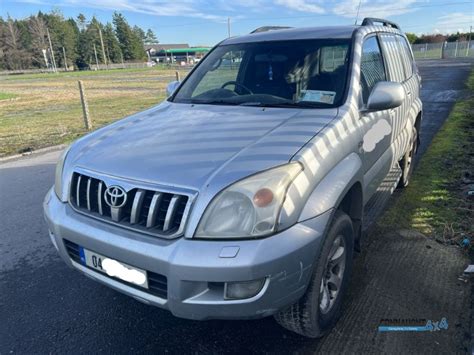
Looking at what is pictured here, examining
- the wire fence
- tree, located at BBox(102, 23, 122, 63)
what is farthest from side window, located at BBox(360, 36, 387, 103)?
tree, located at BBox(102, 23, 122, 63)

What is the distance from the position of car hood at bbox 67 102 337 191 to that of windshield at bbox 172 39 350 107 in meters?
0.22

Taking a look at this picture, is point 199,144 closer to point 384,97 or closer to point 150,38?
point 384,97

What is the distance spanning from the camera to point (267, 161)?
1987 millimetres

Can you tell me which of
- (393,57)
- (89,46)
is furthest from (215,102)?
(89,46)

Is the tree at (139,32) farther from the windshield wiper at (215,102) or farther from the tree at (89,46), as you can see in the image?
the windshield wiper at (215,102)

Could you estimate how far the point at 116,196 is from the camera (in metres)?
2.06

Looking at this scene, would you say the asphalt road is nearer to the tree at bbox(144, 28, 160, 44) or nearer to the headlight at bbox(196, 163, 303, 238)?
the headlight at bbox(196, 163, 303, 238)

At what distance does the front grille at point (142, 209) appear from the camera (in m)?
1.90

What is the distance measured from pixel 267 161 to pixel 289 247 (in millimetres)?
465

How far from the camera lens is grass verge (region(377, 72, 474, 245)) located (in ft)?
12.3

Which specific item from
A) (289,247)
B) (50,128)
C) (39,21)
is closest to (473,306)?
(289,247)

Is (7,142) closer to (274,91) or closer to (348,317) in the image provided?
(274,91)

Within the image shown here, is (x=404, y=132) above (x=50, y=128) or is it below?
above

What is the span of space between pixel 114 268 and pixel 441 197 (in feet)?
12.8
